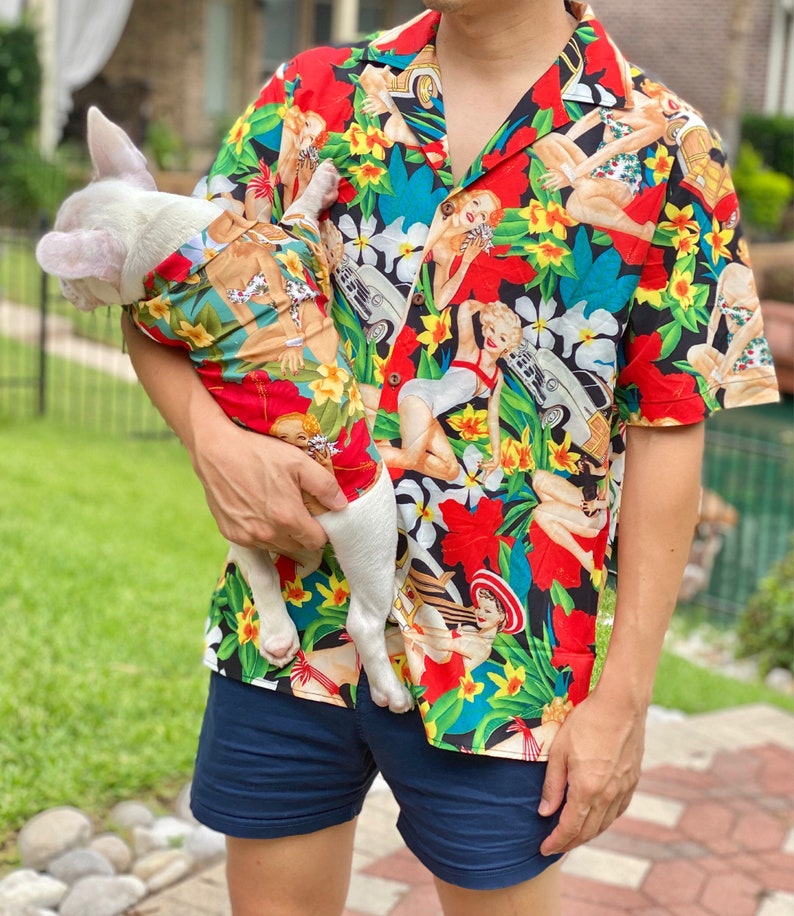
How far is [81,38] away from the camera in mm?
15273

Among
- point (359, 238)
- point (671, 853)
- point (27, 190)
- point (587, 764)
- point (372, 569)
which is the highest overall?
point (359, 238)

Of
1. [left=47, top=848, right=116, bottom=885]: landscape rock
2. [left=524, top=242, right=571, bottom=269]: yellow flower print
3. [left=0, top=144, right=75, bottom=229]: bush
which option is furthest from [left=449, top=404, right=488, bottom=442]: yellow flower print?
[left=0, top=144, right=75, bottom=229]: bush

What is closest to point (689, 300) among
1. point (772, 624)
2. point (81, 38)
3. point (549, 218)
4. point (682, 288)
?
point (682, 288)

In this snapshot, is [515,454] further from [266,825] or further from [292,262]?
[266,825]

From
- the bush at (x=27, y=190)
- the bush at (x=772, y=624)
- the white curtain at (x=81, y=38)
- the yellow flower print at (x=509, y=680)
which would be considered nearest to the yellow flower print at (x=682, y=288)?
the yellow flower print at (x=509, y=680)

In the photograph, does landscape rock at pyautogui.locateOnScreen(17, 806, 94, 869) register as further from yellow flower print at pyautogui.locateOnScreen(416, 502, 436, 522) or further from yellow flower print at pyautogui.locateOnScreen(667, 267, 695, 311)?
yellow flower print at pyautogui.locateOnScreen(667, 267, 695, 311)

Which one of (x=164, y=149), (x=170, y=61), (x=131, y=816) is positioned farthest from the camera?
(x=170, y=61)

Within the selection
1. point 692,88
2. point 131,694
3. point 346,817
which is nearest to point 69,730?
point 131,694

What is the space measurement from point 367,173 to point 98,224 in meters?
0.40

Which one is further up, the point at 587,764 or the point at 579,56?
the point at 579,56

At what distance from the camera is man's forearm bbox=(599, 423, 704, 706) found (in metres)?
1.74

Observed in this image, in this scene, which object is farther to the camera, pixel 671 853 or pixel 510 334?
pixel 671 853

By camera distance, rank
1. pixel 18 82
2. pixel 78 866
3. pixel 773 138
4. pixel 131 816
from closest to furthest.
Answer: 1. pixel 78 866
2. pixel 131 816
3. pixel 18 82
4. pixel 773 138

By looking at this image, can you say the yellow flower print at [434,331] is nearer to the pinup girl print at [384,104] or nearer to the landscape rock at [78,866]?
the pinup girl print at [384,104]
